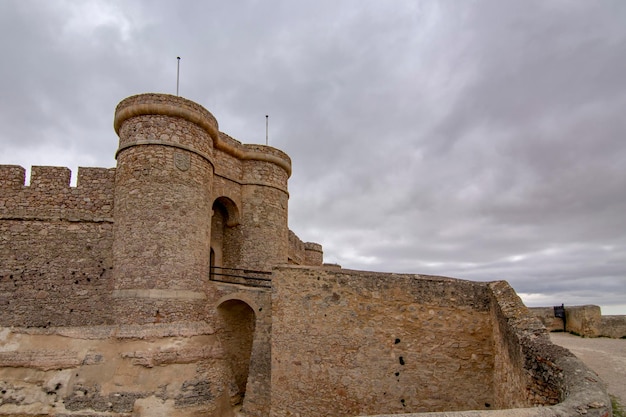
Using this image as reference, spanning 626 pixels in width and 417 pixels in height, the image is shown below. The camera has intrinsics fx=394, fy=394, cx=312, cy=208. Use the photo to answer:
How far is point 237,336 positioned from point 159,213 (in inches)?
174

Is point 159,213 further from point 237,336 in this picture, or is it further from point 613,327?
point 613,327

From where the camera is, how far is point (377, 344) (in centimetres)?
771

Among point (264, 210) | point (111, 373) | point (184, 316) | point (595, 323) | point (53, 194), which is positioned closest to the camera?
point (111, 373)

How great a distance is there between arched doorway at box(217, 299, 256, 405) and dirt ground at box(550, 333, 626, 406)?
835 cm

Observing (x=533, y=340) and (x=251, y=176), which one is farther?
(x=251, y=176)

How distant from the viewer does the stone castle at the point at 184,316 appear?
7355 millimetres

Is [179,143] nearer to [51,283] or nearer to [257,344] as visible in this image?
[51,283]

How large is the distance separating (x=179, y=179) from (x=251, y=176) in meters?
3.71

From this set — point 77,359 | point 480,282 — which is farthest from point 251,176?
point 480,282

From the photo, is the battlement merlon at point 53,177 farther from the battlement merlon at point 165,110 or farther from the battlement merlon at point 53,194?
the battlement merlon at point 165,110

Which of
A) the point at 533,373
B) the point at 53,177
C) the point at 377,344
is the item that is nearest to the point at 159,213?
the point at 53,177

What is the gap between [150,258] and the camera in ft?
33.1

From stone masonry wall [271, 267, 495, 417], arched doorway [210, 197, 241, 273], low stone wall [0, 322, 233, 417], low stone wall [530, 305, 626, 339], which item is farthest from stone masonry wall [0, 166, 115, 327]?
low stone wall [530, 305, 626, 339]

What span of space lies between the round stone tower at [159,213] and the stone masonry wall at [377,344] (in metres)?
3.10
